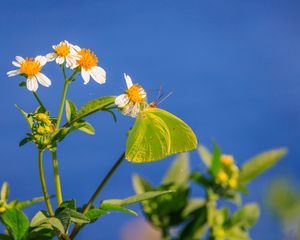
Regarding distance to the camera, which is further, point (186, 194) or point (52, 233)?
point (186, 194)

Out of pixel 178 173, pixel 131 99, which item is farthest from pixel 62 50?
pixel 178 173

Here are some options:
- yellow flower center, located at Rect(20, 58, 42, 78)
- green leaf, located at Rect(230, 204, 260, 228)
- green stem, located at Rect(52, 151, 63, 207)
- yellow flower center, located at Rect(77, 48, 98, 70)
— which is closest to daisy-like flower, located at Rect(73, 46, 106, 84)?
yellow flower center, located at Rect(77, 48, 98, 70)

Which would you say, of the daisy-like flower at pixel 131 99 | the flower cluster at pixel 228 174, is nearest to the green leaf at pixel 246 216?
the flower cluster at pixel 228 174

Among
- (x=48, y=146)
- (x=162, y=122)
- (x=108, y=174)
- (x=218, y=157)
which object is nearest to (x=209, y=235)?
(x=218, y=157)

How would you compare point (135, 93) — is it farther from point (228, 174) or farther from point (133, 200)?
point (228, 174)

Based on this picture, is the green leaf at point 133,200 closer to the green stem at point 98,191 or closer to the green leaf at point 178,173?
the green stem at point 98,191

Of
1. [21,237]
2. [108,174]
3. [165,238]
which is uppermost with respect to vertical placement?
[165,238]

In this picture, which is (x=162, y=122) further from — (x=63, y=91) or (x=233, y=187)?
(x=233, y=187)

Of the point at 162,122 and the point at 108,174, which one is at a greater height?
the point at 162,122
